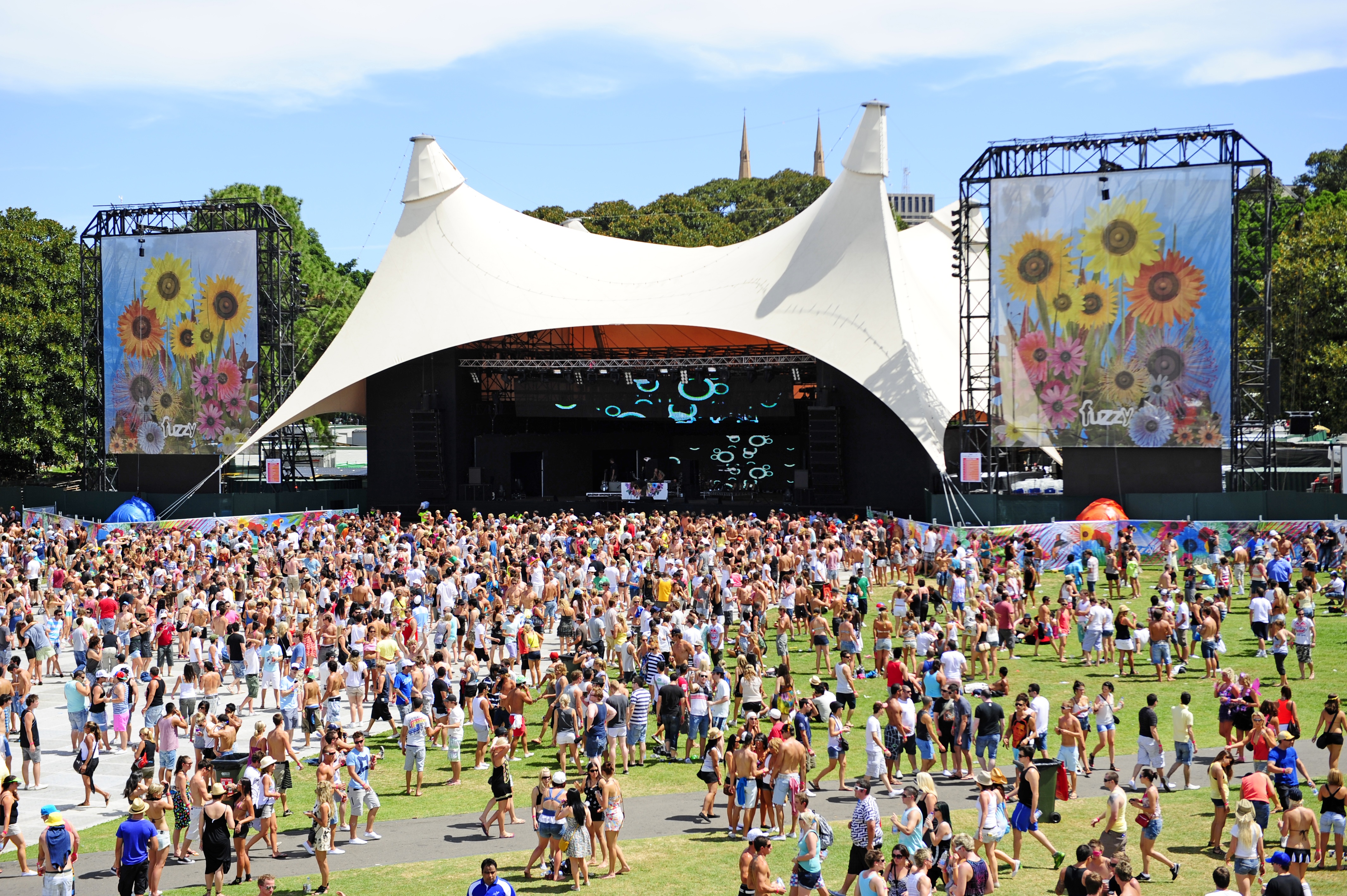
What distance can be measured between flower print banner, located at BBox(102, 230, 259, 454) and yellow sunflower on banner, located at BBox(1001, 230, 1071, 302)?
19963 mm

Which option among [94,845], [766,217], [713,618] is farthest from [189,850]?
[766,217]

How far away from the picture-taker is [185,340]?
3650 cm

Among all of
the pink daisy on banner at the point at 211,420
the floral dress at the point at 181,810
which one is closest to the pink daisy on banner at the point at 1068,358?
the pink daisy on banner at the point at 211,420

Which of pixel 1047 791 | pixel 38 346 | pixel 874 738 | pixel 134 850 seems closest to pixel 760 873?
pixel 1047 791

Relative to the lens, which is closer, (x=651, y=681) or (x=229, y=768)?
(x=229, y=768)

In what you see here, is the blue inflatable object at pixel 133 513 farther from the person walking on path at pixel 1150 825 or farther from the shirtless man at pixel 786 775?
the person walking on path at pixel 1150 825

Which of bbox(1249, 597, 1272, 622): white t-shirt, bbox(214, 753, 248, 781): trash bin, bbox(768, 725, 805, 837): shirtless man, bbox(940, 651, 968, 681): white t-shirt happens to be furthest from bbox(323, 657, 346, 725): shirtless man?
bbox(1249, 597, 1272, 622): white t-shirt

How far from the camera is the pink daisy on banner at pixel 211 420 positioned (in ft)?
119

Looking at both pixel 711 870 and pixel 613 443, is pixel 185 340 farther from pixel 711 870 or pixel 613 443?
pixel 711 870

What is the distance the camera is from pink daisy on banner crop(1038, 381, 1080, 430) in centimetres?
2978

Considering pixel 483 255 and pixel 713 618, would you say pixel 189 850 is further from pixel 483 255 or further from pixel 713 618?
pixel 483 255

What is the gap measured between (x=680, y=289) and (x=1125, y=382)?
12.4m

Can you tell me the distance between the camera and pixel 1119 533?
25531 mm

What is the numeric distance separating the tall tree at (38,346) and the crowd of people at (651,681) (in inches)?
656
